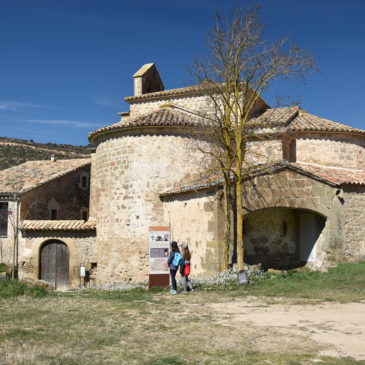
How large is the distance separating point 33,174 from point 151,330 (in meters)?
20.2

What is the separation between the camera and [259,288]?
1239 centimetres

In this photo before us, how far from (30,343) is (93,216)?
14465mm

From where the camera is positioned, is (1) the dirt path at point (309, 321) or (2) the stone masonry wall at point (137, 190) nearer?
(1) the dirt path at point (309, 321)

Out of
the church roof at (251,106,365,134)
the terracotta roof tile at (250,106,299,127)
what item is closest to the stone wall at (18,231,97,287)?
the terracotta roof tile at (250,106,299,127)

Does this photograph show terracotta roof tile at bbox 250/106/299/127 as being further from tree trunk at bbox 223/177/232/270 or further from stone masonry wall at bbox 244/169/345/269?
tree trunk at bbox 223/177/232/270

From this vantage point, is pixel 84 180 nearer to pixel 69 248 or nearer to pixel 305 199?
pixel 69 248

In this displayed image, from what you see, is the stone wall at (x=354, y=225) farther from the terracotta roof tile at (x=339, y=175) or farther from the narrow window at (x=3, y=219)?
the narrow window at (x=3, y=219)

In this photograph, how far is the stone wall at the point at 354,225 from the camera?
15641 mm

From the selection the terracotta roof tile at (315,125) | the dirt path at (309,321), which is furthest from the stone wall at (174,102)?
the dirt path at (309,321)

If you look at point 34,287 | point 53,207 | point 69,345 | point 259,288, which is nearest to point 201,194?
point 259,288

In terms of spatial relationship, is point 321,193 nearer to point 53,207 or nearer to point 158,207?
point 158,207

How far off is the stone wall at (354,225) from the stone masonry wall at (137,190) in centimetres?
614

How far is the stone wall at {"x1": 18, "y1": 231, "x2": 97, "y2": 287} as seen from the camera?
21125 mm

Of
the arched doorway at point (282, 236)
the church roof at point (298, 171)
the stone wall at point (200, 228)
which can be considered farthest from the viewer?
the arched doorway at point (282, 236)
